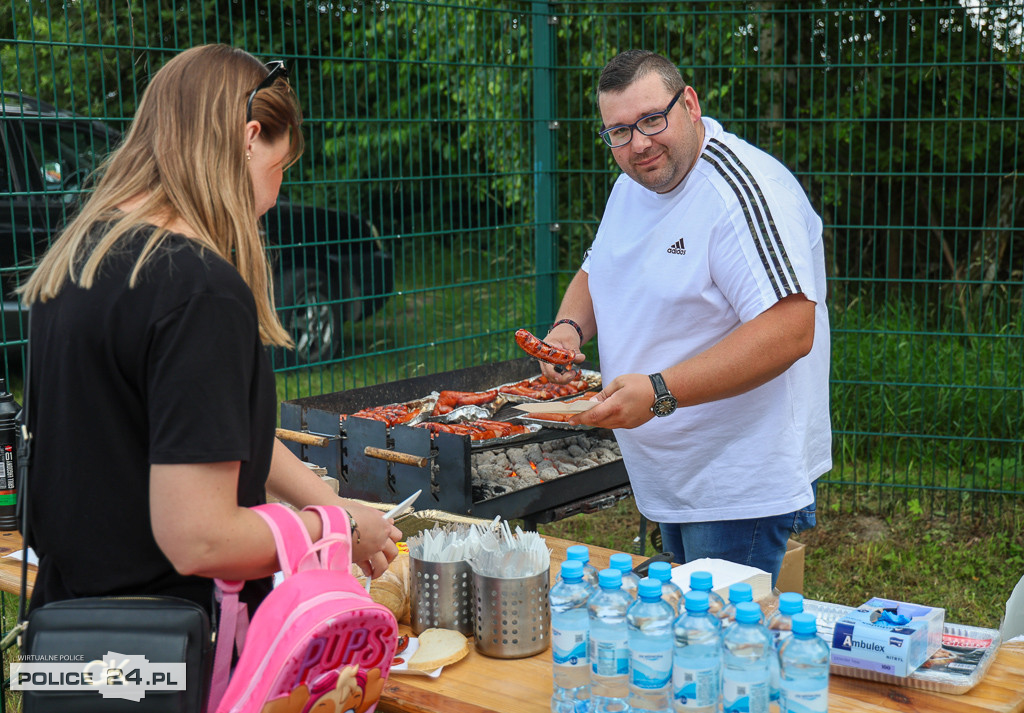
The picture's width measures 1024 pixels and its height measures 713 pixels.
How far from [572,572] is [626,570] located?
108mm

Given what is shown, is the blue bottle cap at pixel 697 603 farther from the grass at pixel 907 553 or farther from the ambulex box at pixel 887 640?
the grass at pixel 907 553

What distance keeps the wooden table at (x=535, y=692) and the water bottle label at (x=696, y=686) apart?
38 cm

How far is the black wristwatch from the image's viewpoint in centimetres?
274

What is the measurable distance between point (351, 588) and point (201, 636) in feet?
0.84

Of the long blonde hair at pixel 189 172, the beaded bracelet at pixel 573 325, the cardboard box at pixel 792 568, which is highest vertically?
the long blonde hair at pixel 189 172

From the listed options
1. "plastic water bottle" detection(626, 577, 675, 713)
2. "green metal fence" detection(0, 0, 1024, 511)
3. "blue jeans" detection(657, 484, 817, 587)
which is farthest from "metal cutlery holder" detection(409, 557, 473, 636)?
"green metal fence" detection(0, 0, 1024, 511)

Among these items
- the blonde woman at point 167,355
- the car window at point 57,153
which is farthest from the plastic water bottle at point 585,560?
the car window at point 57,153

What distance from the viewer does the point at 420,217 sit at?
548 cm

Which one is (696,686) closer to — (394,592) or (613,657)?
(613,657)

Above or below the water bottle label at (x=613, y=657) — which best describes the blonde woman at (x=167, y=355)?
above

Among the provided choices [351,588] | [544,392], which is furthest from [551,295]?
[351,588]

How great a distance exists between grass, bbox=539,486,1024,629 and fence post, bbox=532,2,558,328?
1371 millimetres

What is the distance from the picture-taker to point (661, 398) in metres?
2.74

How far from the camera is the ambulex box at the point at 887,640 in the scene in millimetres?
2029
